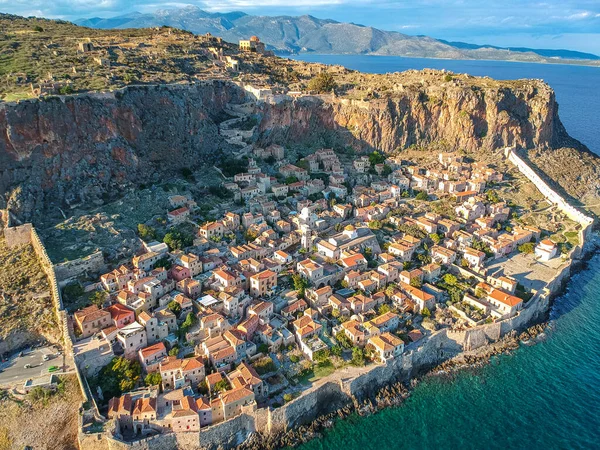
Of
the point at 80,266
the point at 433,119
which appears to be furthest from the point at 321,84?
the point at 80,266

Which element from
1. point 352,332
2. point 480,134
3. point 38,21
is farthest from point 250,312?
point 38,21

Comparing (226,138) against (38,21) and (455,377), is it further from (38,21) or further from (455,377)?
(38,21)

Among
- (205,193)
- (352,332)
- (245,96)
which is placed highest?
(245,96)

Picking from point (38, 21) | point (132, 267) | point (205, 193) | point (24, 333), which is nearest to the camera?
point (24, 333)

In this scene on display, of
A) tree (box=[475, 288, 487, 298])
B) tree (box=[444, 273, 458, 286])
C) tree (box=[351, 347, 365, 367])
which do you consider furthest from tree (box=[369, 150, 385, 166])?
tree (box=[351, 347, 365, 367])

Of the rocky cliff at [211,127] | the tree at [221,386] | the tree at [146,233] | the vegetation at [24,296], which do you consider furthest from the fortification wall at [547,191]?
the vegetation at [24,296]

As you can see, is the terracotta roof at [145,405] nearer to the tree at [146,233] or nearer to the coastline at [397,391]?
the coastline at [397,391]
